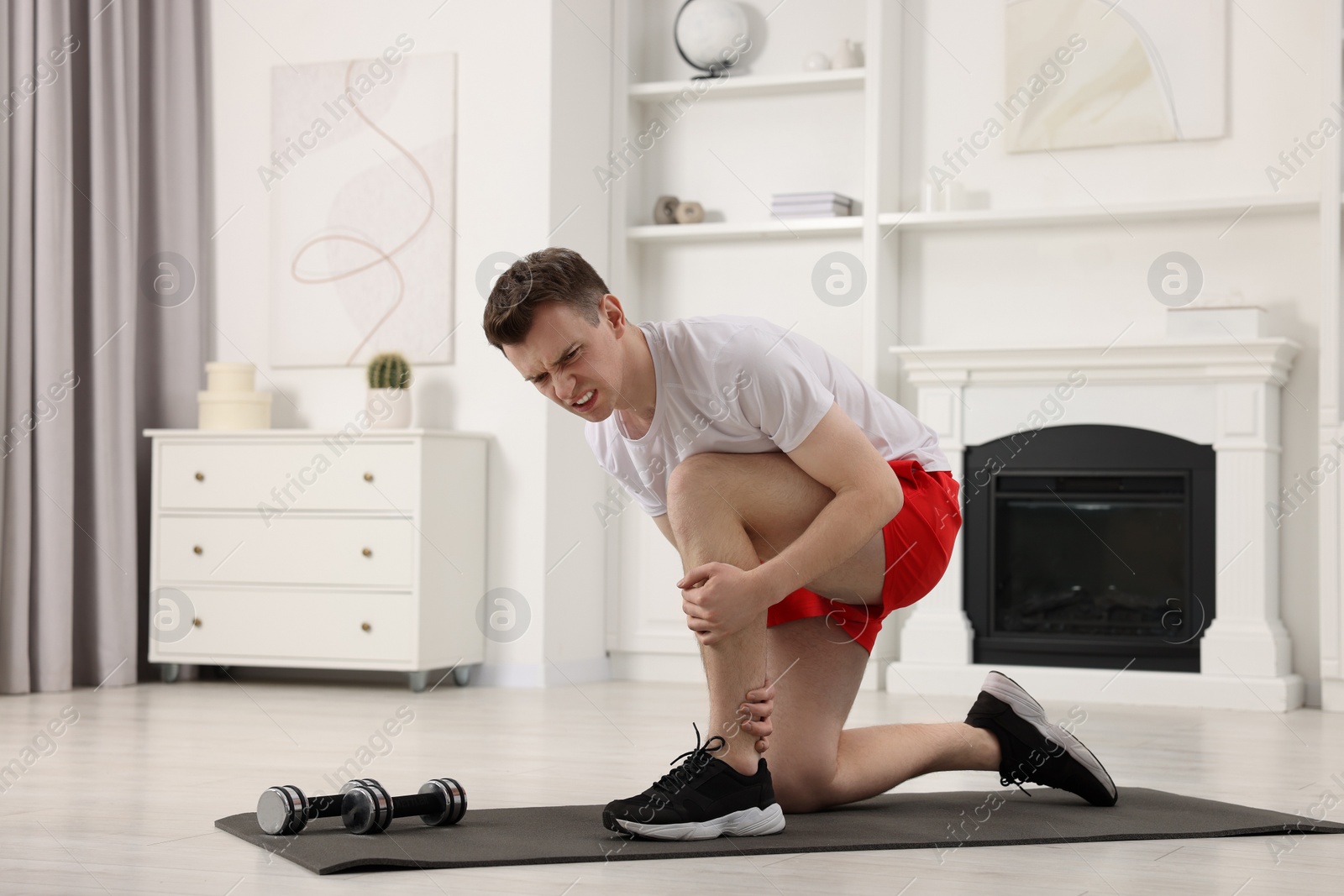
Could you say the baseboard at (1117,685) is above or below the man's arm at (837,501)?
below

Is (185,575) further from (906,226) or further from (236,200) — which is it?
(906,226)

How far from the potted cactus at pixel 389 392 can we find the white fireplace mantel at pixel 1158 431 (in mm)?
1491

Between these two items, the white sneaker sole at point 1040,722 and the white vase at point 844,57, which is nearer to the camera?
the white sneaker sole at point 1040,722

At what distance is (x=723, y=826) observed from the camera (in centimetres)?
188

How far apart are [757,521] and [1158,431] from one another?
2.54 meters

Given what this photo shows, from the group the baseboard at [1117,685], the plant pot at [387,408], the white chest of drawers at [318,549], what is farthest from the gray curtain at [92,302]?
the baseboard at [1117,685]

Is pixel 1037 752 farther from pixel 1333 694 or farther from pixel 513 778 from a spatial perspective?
pixel 1333 694

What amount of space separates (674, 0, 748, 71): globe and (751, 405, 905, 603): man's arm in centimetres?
307

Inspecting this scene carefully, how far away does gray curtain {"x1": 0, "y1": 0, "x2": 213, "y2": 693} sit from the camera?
405 centimetres

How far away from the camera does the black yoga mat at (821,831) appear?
A: 5.88 ft

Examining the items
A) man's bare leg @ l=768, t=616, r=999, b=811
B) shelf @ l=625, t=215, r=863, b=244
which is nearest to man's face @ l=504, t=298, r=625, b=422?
man's bare leg @ l=768, t=616, r=999, b=811

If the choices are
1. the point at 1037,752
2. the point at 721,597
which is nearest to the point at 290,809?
the point at 721,597

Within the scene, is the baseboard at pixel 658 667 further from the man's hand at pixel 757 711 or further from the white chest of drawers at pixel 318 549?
the man's hand at pixel 757 711

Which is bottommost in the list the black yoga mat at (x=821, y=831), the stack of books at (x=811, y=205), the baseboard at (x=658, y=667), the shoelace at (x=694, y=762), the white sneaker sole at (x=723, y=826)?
the baseboard at (x=658, y=667)
